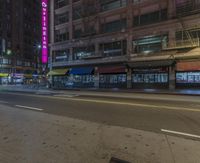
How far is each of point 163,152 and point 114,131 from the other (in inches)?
80.2

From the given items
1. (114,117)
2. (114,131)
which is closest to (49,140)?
(114,131)

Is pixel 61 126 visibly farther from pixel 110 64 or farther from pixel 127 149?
pixel 110 64

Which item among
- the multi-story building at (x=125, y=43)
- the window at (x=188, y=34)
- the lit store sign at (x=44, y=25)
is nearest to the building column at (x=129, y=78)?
the multi-story building at (x=125, y=43)

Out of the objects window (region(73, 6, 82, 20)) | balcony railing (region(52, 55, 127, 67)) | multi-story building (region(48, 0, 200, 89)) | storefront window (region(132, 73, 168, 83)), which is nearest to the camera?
multi-story building (region(48, 0, 200, 89))

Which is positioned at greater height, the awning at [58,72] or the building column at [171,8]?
the building column at [171,8]

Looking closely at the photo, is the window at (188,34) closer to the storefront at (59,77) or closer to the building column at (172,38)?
the building column at (172,38)

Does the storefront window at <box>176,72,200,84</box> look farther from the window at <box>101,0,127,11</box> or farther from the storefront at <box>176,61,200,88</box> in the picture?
the window at <box>101,0,127,11</box>

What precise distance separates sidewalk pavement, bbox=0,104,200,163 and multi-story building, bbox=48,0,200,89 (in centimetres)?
2116

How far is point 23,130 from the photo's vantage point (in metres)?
6.33

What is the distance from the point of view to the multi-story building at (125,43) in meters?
25.4

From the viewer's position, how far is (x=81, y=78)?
3625 cm

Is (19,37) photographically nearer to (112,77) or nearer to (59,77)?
(59,77)

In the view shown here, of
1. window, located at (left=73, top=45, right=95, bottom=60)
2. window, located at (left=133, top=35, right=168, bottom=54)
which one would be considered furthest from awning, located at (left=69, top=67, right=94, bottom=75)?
window, located at (left=133, top=35, right=168, bottom=54)

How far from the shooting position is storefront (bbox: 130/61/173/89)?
2688 cm
